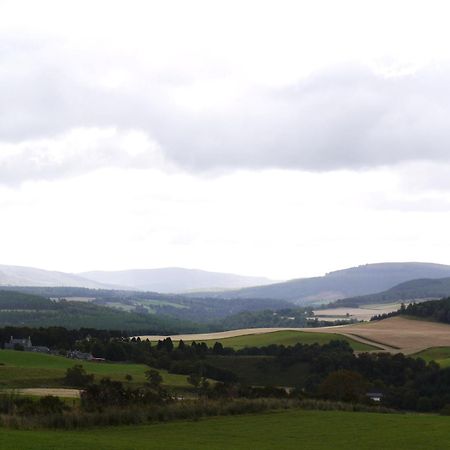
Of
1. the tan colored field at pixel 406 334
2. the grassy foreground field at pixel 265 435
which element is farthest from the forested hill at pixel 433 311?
the grassy foreground field at pixel 265 435

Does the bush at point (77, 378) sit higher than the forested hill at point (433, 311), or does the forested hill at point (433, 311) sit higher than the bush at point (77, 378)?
the forested hill at point (433, 311)

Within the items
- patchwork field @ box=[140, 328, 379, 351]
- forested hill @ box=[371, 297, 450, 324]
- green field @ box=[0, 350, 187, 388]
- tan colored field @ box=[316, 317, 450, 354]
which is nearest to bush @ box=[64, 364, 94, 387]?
green field @ box=[0, 350, 187, 388]

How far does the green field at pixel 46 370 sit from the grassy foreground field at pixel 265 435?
36227 millimetres

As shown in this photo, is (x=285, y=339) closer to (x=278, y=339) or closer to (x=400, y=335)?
(x=278, y=339)

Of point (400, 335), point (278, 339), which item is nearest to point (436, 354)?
point (400, 335)

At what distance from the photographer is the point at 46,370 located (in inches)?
3506

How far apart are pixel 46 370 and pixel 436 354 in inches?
2656

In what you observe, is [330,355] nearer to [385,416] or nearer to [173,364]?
[173,364]

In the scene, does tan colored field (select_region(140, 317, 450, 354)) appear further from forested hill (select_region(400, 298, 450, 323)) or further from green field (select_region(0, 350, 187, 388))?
green field (select_region(0, 350, 187, 388))

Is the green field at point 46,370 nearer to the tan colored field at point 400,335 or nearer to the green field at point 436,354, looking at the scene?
the green field at point 436,354

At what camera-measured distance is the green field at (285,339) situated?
139 metres

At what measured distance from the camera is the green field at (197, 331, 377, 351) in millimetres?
138875

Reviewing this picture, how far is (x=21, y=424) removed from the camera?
36.0m

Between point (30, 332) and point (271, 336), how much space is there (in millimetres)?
47086
